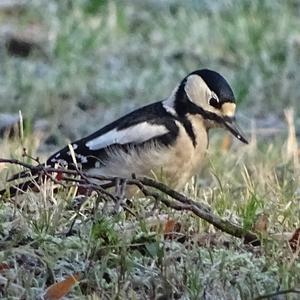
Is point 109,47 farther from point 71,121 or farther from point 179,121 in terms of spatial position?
point 179,121

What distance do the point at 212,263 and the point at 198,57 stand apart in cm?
654

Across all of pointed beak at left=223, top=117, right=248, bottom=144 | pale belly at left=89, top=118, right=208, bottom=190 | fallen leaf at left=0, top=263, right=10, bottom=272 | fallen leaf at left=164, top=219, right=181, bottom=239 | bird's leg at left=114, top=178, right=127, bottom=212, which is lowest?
pale belly at left=89, top=118, right=208, bottom=190

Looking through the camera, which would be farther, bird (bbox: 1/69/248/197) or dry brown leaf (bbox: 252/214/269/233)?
bird (bbox: 1/69/248/197)

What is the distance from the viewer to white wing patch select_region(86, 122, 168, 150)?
266 inches

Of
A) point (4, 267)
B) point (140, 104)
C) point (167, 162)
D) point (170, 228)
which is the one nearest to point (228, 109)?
point (167, 162)

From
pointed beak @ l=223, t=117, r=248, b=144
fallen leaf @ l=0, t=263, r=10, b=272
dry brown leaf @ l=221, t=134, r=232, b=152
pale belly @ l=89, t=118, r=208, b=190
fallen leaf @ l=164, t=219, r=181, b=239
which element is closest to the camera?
fallen leaf @ l=0, t=263, r=10, b=272

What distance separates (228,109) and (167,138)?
1.24 ft

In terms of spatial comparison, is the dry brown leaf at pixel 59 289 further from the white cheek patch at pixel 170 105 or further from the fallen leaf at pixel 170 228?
the white cheek patch at pixel 170 105

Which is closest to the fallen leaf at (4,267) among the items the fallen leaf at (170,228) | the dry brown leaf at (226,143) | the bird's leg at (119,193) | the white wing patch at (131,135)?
the bird's leg at (119,193)

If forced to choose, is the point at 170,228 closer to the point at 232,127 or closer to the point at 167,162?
the point at 167,162

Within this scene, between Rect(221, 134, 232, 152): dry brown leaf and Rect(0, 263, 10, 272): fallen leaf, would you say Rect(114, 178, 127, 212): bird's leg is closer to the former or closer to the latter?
Rect(0, 263, 10, 272): fallen leaf

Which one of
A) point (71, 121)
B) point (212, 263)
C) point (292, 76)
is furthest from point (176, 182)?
point (292, 76)

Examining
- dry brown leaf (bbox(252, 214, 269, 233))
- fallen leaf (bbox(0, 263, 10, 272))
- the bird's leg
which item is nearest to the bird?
dry brown leaf (bbox(252, 214, 269, 233))

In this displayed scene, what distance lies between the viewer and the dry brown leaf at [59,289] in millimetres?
4438
